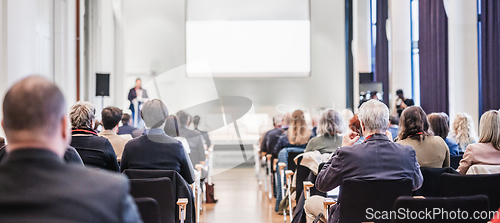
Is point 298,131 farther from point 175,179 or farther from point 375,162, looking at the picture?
point 375,162

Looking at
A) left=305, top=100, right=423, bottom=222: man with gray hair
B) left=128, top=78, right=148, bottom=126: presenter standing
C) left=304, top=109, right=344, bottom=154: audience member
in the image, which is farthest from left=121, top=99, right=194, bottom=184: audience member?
left=128, top=78, right=148, bottom=126: presenter standing

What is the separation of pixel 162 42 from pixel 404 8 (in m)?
6.70

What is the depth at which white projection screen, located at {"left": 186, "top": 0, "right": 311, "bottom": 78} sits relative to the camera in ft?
38.5

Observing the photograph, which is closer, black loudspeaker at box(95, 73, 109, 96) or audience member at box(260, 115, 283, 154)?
audience member at box(260, 115, 283, 154)

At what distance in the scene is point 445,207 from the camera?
67.3 inches

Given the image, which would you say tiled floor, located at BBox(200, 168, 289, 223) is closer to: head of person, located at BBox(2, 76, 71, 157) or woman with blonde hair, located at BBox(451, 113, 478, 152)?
woman with blonde hair, located at BBox(451, 113, 478, 152)

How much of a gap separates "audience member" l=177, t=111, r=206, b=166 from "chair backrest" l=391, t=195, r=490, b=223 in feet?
11.7

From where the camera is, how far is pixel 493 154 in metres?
2.90

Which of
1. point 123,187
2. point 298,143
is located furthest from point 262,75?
point 123,187

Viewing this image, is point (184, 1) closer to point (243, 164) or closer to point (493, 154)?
point (243, 164)

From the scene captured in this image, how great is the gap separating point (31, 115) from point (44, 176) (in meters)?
0.15

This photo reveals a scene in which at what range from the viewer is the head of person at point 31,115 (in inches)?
37.6

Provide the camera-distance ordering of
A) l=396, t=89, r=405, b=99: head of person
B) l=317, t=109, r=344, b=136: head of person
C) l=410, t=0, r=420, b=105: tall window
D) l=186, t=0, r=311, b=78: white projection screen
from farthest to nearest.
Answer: l=186, t=0, r=311, b=78: white projection screen → l=410, t=0, r=420, b=105: tall window → l=396, t=89, r=405, b=99: head of person → l=317, t=109, r=344, b=136: head of person

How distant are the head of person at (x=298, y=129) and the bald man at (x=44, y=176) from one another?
424cm
